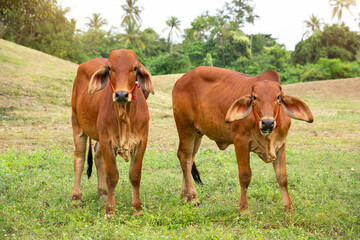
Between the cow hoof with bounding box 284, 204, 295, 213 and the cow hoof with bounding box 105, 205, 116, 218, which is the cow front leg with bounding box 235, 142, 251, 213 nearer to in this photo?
the cow hoof with bounding box 284, 204, 295, 213

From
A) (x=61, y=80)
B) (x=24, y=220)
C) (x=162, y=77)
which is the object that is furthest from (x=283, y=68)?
(x=24, y=220)

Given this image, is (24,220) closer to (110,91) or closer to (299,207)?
(110,91)

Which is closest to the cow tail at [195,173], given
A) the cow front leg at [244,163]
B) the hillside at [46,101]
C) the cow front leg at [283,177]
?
A: the cow front leg at [244,163]

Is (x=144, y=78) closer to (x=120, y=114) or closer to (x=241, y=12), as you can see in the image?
(x=120, y=114)

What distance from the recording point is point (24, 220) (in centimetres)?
427

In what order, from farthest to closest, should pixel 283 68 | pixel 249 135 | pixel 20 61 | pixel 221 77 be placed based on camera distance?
1. pixel 283 68
2. pixel 20 61
3. pixel 221 77
4. pixel 249 135

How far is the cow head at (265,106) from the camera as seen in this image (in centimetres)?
433

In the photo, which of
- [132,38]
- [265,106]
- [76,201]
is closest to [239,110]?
[265,106]

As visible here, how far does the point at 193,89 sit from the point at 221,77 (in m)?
0.44

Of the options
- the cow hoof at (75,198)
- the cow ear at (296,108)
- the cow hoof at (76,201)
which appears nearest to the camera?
the cow ear at (296,108)

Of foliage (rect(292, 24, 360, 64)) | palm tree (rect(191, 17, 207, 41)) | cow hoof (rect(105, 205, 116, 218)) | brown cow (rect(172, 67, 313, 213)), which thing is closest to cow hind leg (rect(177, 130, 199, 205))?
brown cow (rect(172, 67, 313, 213))

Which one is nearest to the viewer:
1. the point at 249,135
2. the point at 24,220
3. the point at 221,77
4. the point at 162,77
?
the point at 24,220

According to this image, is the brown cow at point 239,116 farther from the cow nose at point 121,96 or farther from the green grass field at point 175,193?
the cow nose at point 121,96

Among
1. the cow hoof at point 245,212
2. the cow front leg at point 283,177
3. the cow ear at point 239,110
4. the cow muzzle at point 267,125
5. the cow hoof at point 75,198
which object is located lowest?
the cow hoof at point 75,198
